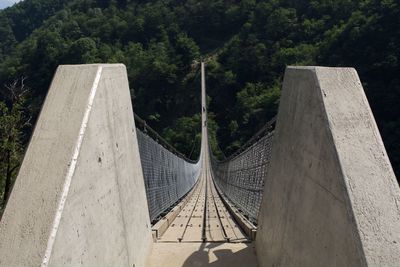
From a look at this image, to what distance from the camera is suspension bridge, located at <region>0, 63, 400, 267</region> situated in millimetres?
1775

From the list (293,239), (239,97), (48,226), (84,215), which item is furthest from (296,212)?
(239,97)

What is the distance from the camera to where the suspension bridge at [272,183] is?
1.78 meters

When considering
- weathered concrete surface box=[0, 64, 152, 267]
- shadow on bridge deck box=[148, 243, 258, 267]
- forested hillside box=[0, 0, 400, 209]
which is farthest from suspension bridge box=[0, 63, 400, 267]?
forested hillside box=[0, 0, 400, 209]

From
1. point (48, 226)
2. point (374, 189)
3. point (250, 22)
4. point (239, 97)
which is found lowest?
point (374, 189)

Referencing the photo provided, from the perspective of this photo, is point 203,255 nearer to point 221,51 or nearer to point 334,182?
point 334,182

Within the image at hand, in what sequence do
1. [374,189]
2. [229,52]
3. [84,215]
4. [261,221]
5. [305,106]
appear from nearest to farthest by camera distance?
[374,189] → [84,215] → [305,106] → [261,221] → [229,52]

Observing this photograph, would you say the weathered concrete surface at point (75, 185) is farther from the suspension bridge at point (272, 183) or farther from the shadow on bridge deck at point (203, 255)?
the shadow on bridge deck at point (203, 255)

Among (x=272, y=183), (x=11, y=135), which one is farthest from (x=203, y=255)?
(x=11, y=135)

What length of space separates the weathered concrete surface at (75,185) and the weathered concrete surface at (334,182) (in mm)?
910

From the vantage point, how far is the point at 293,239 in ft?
7.97

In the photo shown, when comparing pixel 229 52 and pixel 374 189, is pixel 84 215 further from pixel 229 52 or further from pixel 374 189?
pixel 229 52

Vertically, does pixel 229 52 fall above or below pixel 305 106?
above

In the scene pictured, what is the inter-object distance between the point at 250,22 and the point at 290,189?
63610 mm

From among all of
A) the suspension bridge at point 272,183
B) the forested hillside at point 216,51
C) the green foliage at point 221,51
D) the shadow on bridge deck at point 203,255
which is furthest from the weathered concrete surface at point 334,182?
the green foliage at point 221,51
